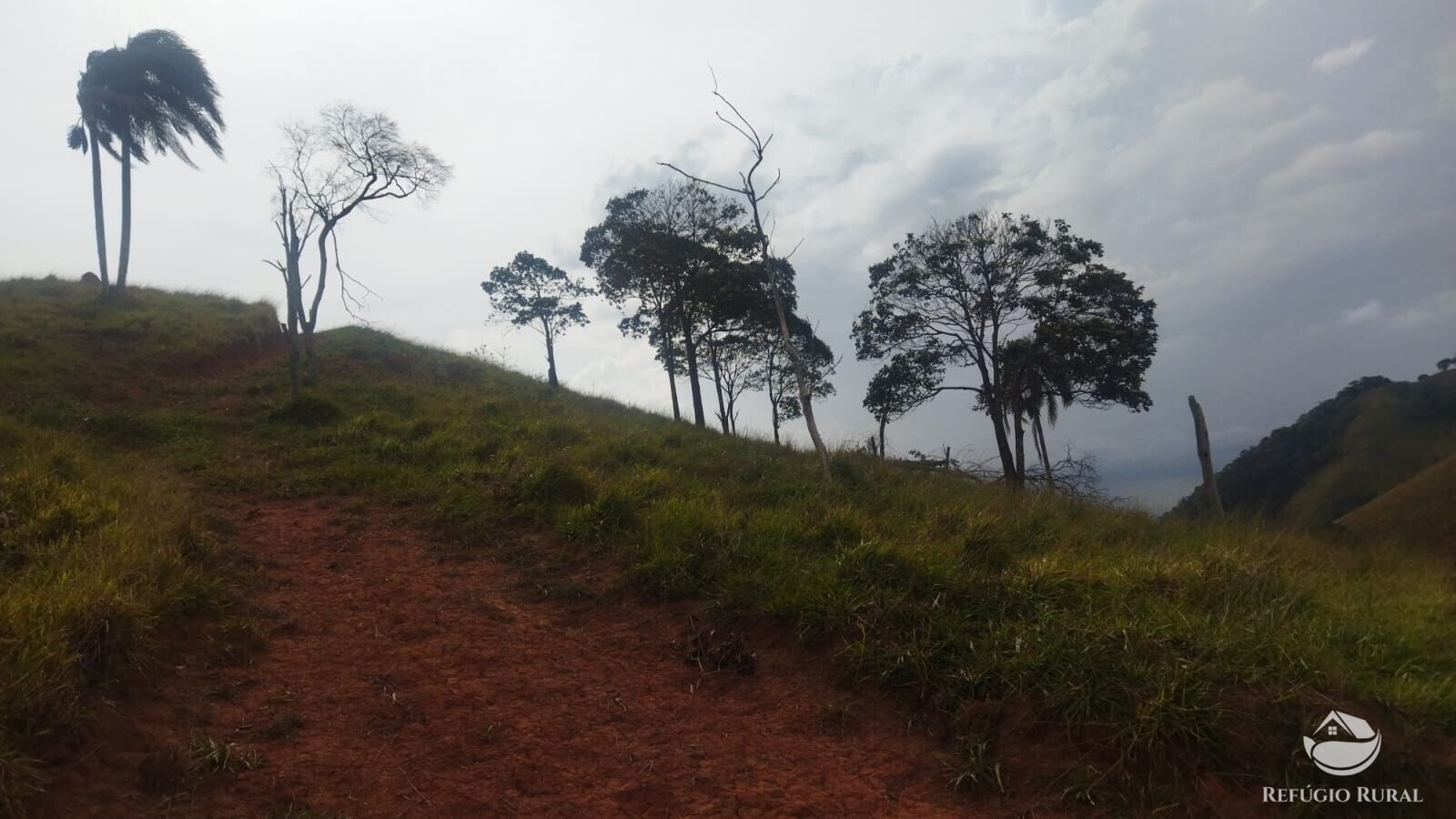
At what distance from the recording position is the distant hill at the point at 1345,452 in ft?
31.7

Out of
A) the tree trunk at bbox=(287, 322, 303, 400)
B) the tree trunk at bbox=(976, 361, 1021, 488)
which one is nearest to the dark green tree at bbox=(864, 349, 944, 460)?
the tree trunk at bbox=(976, 361, 1021, 488)

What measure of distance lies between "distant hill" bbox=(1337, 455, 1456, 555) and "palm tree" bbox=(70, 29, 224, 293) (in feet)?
78.6

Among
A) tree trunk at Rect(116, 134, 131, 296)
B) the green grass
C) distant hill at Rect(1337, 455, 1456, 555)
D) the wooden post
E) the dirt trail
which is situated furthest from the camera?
tree trunk at Rect(116, 134, 131, 296)

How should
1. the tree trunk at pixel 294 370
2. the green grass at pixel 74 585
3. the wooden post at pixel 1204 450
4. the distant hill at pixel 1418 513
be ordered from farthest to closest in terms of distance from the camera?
the tree trunk at pixel 294 370 < the wooden post at pixel 1204 450 < the distant hill at pixel 1418 513 < the green grass at pixel 74 585

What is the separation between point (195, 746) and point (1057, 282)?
15976mm

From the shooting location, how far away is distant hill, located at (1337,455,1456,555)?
6078mm

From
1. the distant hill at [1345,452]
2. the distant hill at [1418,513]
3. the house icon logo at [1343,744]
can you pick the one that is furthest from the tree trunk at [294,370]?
the distant hill at [1418,513]

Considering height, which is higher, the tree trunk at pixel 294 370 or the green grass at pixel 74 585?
the tree trunk at pixel 294 370

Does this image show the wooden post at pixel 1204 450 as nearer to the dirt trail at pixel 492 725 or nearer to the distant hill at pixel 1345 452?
the distant hill at pixel 1345 452

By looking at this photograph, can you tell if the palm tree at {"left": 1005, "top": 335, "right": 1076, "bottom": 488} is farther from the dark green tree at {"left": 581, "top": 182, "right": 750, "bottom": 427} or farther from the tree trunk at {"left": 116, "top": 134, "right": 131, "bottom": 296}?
the tree trunk at {"left": 116, "top": 134, "right": 131, "bottom": 296}

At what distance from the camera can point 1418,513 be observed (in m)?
6.80

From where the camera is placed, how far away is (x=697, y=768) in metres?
3.35

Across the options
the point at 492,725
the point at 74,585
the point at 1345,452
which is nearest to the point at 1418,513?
the point at 1345,452

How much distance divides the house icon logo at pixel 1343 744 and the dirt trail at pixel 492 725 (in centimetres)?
138
